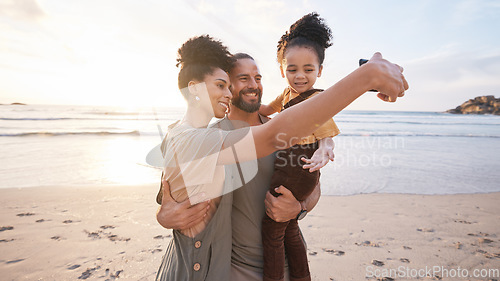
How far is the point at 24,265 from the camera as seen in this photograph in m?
3.85

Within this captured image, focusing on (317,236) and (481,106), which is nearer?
(317,236)

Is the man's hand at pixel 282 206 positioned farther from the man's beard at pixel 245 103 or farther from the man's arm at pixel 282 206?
the man's beard at pixel 245 103

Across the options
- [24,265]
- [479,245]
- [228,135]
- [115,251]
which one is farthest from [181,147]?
[479,245]

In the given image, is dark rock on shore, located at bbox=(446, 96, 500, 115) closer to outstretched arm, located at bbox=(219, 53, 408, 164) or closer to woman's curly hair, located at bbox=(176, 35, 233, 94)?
woman's curly hair, located at bbox=(176, 35, 233, 94)

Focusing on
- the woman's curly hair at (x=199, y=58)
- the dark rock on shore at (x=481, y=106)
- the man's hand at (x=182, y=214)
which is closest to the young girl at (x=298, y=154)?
the man's hand at (x=182, y=214)

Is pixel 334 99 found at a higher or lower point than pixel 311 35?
lower

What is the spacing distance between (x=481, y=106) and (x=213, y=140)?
84.5 meters

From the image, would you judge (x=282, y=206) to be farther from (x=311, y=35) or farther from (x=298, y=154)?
(x=311, y=35)

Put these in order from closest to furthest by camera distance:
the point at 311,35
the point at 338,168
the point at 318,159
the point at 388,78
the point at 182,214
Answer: the point at 388,78
the point at 182,214
the point at 318,159
the point at 311,35
the point at 338,168

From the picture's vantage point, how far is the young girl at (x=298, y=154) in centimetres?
202

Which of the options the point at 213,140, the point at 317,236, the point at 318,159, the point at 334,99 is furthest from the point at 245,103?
the point at 317,236

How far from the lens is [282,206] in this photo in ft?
6.34

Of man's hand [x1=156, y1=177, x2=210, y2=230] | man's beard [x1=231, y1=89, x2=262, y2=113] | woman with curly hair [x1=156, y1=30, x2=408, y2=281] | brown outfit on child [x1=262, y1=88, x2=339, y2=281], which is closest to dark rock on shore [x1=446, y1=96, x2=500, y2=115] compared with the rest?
man's beard [x1=231, y1=89, x2=262, y2=113]

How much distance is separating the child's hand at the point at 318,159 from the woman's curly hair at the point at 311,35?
112cm
